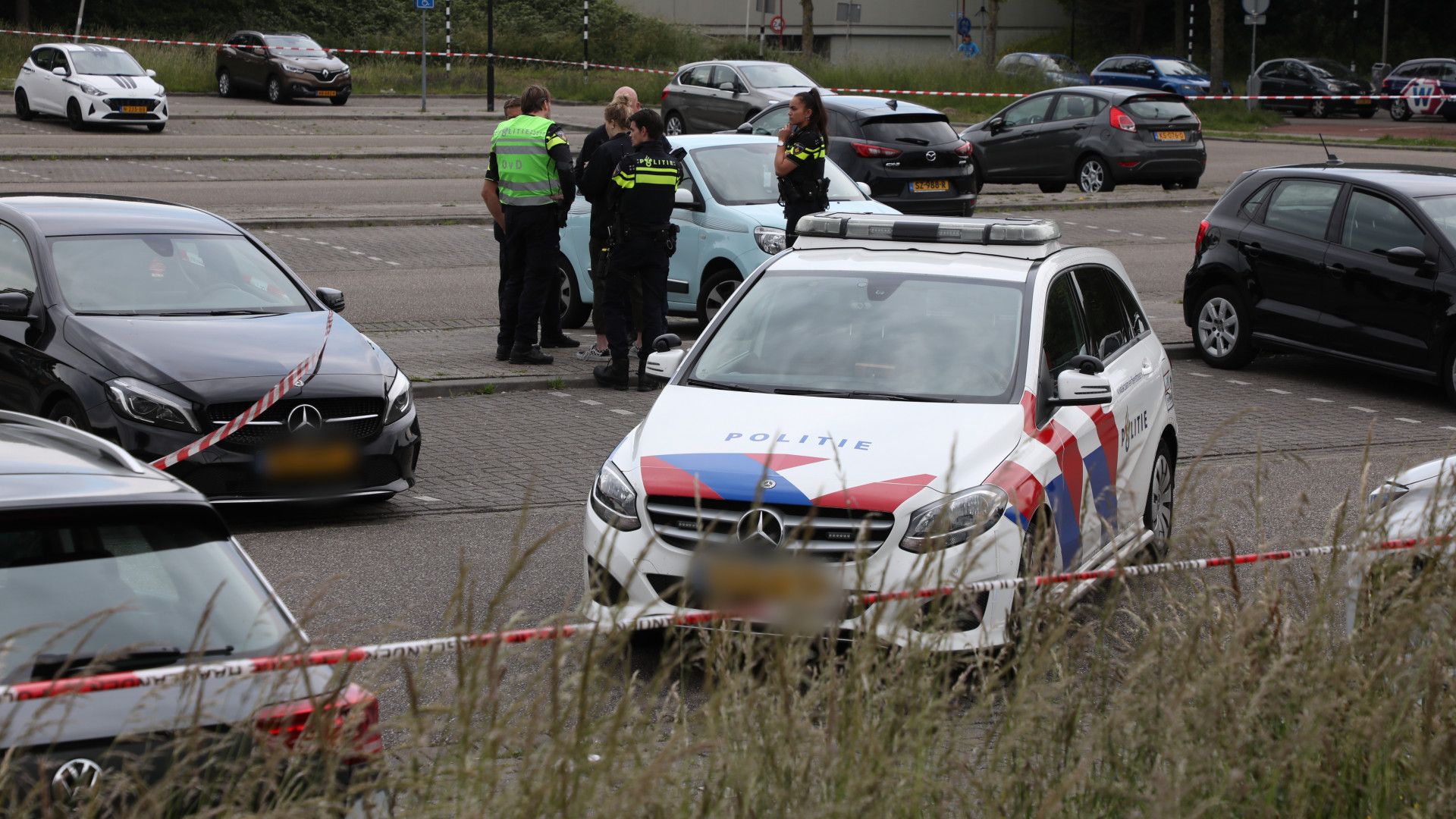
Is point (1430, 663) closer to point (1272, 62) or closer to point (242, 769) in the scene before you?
point (242, 769)

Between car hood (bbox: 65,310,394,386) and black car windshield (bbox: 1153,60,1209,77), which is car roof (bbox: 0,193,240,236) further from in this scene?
black car windshield (bbox: 1153,60,1209,77)

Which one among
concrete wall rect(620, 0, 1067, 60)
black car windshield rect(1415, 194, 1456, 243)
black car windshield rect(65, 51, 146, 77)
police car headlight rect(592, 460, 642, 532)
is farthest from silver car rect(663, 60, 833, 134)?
concrete wall rect(620, 0, 1067, 60)

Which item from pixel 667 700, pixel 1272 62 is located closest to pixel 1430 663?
pixel 667 700

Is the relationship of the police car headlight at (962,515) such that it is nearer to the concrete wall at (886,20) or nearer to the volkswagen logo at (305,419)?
the volkswagen logo at (305,419)

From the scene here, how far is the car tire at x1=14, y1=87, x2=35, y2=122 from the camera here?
3044cm

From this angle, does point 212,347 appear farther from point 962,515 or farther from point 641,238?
point 962,515

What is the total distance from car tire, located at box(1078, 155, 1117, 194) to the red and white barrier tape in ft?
61.1

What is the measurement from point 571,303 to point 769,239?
2122 millimetres

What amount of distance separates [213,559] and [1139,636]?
7.38 ft

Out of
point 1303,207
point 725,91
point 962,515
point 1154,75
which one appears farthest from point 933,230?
point 1154,75

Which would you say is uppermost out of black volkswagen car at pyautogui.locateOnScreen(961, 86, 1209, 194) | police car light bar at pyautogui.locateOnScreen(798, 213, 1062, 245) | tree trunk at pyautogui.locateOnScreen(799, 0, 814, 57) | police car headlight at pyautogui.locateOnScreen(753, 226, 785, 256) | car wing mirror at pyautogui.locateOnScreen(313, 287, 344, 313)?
tree trunk at pyautogui.locateOnScreen(799, 0, 814, 57)

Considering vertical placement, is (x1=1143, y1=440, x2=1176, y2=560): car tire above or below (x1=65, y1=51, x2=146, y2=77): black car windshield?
below

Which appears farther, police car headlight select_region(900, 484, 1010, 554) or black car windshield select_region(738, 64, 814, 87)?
black car windshield select_region(738, 64, 814, 87)

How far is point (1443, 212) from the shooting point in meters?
11.8
